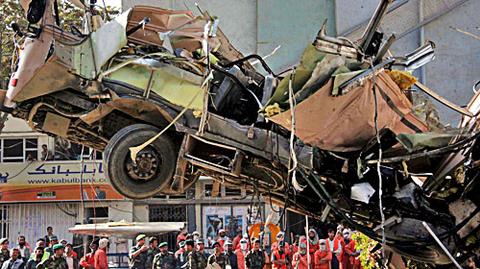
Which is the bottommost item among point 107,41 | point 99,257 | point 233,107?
point 99,257

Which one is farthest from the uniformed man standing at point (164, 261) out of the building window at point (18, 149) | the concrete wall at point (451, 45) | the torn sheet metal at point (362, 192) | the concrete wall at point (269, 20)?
the building window at point (18, 149)

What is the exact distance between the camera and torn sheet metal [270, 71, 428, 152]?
270 inches

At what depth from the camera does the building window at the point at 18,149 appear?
29.2 meters

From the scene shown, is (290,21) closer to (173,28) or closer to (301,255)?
(301,255)

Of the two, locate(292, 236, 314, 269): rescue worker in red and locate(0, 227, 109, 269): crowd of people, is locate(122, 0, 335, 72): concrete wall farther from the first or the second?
locate(0, 227, 109, 269): crowd of people

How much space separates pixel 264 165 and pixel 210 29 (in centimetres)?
147

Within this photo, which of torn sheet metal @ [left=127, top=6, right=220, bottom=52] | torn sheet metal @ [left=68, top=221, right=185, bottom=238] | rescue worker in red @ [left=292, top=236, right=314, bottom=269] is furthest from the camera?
torn sheet metal @ [left=68, top=221, right=185, bottom=238]

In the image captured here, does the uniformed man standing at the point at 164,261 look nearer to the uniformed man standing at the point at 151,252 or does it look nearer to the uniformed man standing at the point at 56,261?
the uniformed man standing at the point at 151,252

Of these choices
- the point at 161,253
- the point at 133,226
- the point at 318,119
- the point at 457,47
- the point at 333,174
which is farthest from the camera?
the point at 133,226

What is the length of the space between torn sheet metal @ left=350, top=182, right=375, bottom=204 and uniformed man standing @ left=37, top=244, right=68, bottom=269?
1015 centimetres

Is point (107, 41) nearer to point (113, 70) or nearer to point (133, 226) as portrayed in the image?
point (113, 70)

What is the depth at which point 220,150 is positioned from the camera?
806 cm

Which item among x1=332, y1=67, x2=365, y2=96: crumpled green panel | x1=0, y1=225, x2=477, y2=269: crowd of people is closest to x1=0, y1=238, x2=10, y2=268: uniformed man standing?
x1=0, y1=225, x2=477, y2=269: crowd of people

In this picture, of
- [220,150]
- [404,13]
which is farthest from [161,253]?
[220,150]
